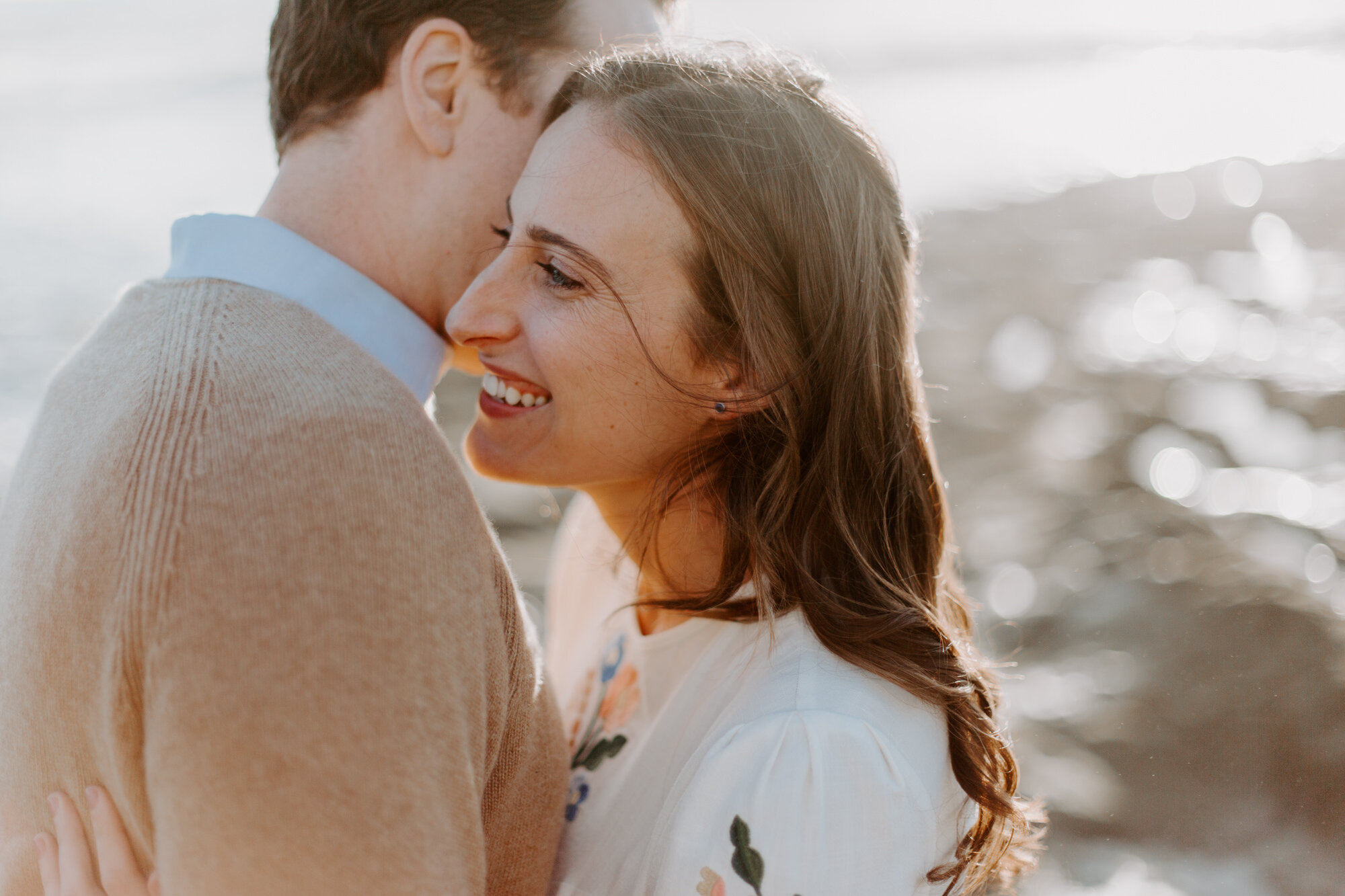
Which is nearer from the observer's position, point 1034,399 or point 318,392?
point 318,392

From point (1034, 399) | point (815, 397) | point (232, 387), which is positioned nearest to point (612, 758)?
point (815, 397)

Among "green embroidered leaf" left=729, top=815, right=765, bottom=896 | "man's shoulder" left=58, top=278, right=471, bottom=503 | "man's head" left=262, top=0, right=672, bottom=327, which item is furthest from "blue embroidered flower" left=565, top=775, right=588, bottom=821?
"man's head" left=262, top=0, right=672, bottom=327

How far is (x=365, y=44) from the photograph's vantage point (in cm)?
179

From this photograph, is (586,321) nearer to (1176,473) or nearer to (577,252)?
(577,252)

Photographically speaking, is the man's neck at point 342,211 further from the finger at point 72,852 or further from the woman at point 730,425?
the finger at point 72,852

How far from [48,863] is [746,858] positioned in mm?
843

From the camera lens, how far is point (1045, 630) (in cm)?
452

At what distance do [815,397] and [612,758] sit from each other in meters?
0.69

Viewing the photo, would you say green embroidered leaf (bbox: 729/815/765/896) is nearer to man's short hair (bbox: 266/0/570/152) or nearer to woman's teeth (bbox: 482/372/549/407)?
A: woman's teeth (bbox: 482/372/549/407)

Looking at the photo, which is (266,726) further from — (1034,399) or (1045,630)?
(1034,399)

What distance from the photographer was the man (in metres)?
0.98

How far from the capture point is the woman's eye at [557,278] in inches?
63.6

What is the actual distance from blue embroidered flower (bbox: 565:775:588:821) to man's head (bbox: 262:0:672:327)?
2.86 feet

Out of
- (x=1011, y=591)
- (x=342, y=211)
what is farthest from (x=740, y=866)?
(x=1011, y=591)
